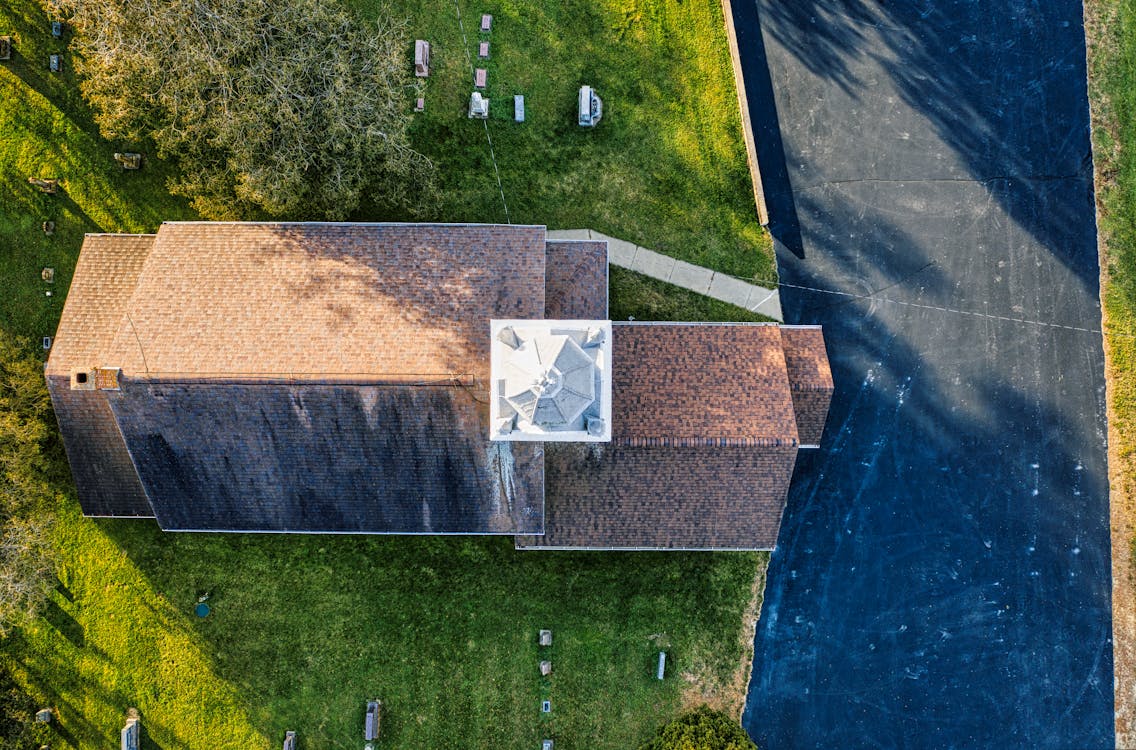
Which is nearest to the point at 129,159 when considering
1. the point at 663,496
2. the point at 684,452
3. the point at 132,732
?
the point at 132,732

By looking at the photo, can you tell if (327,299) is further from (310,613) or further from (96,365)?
(310,613)

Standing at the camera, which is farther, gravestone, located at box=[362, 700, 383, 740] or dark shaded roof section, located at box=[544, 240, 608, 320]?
gravestone, located at box=[362, 700, 383, 740]

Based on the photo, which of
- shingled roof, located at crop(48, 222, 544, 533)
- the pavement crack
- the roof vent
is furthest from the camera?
the pavement crack

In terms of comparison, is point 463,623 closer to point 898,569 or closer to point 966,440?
point 898,569

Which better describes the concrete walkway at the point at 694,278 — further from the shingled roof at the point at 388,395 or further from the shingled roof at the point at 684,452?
the shingled roof at the point at 684,452

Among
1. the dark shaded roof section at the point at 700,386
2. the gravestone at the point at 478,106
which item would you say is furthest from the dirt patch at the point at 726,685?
the gravestone at the point at 478,106

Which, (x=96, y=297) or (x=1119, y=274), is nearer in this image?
(x=96, y=297)

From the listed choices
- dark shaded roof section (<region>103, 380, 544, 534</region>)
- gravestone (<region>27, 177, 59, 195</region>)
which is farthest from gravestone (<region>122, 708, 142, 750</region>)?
gravestone (<region>27, 177, 59, 195</region>)

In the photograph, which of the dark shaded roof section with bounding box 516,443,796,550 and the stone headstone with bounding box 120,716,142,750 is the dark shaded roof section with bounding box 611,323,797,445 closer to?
the dark shaded roof section with bounding box 516,443,796,550
